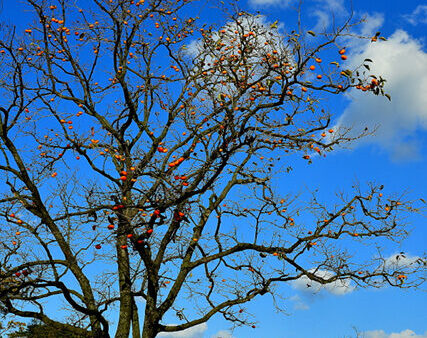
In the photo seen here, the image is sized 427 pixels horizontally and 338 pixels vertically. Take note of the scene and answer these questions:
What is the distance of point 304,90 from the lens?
7.02 m

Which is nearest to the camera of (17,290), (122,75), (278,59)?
(278,59)

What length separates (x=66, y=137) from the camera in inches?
332

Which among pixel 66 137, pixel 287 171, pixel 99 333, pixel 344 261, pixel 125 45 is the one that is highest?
pixel 125 45

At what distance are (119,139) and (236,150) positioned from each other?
126 inches

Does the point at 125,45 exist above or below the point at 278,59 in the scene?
above

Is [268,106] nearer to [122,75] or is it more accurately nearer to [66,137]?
[122,75]

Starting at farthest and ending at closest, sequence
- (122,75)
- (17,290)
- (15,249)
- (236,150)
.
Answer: (122,75) < (15,249) < (17,290) < (236,150)

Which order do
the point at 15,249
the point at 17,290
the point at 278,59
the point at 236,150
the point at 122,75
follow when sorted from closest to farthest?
the point at 236,150, the point at 278,59, the point at 17,290, the point at 15,249, the point at 122,75

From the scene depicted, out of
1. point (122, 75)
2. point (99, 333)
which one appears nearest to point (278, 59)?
point (122, 75)

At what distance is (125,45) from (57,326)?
18.6 feet

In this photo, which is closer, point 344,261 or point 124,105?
point 344,261

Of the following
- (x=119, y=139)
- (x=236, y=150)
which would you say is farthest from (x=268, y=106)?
(x=119, y=139)

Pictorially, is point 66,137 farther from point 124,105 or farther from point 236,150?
point 236,150

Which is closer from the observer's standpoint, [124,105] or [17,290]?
[17,290]
